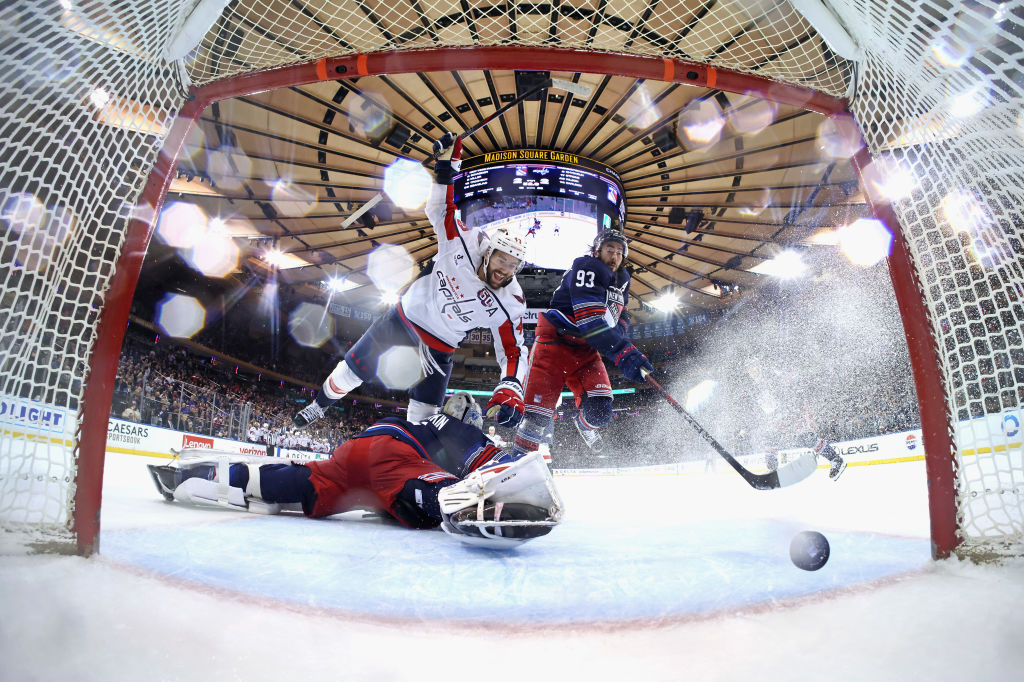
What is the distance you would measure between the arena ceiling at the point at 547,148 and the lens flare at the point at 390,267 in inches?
9.3

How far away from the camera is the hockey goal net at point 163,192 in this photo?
4.63 ft

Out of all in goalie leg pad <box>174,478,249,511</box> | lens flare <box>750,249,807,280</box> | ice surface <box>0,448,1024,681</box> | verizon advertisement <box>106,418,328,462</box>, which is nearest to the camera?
ice surface <box>0,448,1024,681</box>

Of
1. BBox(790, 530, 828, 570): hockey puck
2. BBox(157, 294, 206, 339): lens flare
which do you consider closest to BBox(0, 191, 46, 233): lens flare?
BBox(790, 530, 828, 570): hockey puck

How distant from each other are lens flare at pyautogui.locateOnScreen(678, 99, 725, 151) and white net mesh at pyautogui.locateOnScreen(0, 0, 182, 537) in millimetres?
6166

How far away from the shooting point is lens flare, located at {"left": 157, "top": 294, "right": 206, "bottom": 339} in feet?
44.2

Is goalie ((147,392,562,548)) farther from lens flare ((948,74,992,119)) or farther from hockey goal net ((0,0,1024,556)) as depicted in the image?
lens flare ((948,74,992,119))

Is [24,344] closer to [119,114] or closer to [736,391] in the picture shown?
A: [119,114]

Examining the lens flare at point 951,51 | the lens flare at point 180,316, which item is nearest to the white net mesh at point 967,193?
the lens flare at point 951,51

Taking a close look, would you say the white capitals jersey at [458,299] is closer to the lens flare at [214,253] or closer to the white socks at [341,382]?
the white socks at [341,382]

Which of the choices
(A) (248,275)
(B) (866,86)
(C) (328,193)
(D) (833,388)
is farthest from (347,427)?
(B) (866,86)

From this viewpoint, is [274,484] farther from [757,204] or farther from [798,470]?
[757,204]

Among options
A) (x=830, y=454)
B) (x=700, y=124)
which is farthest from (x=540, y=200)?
(x=830, y=454)

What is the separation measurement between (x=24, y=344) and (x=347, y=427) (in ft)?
51.8

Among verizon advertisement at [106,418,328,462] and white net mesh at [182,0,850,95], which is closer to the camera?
white net mesh at [182,0,850,95]
